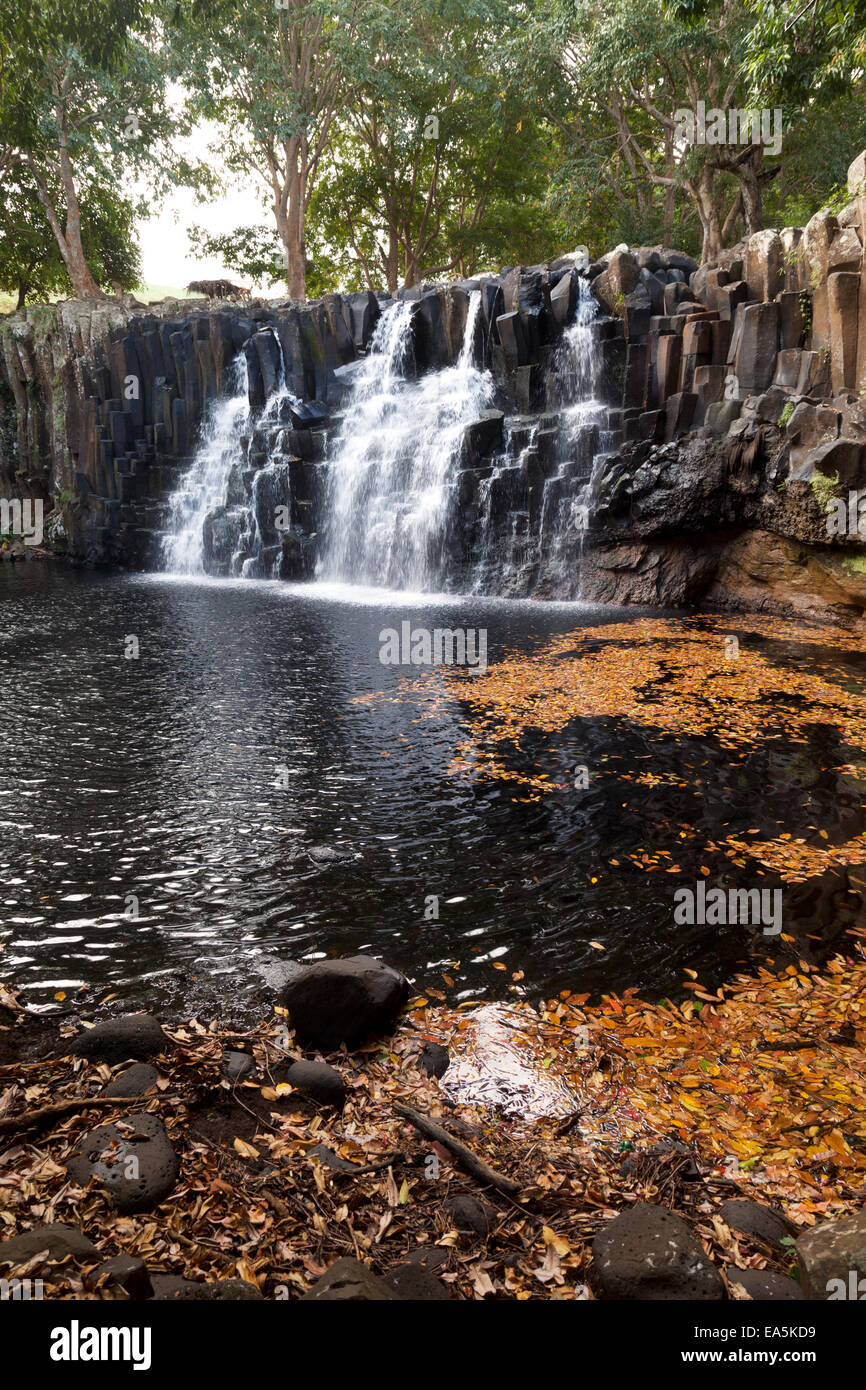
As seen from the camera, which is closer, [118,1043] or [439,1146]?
[439,1146]

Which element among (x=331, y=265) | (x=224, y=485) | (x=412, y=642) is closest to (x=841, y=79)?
(x=412, y=642)

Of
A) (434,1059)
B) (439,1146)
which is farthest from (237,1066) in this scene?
(439,1146)

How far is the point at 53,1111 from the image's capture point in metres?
4.62

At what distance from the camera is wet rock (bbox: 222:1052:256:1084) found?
523 cm

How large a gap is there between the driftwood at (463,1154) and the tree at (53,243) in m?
48.9

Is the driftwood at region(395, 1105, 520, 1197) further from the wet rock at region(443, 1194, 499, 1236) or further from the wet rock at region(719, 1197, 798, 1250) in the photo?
the wet rock at region(719, 1197, 798, 1250)

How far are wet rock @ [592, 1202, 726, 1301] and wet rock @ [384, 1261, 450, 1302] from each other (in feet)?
2.29

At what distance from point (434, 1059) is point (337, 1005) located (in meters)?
0.73

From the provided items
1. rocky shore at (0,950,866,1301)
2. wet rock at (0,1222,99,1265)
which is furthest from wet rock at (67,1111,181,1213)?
wet rock at (0,1222,99,1265)

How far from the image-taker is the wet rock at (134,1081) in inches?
194

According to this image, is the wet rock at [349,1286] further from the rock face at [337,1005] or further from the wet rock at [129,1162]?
the rock face at [337,1005]

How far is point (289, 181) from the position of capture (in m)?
37.4

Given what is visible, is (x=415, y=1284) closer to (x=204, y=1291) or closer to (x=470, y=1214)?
(x=470, y=1214)
